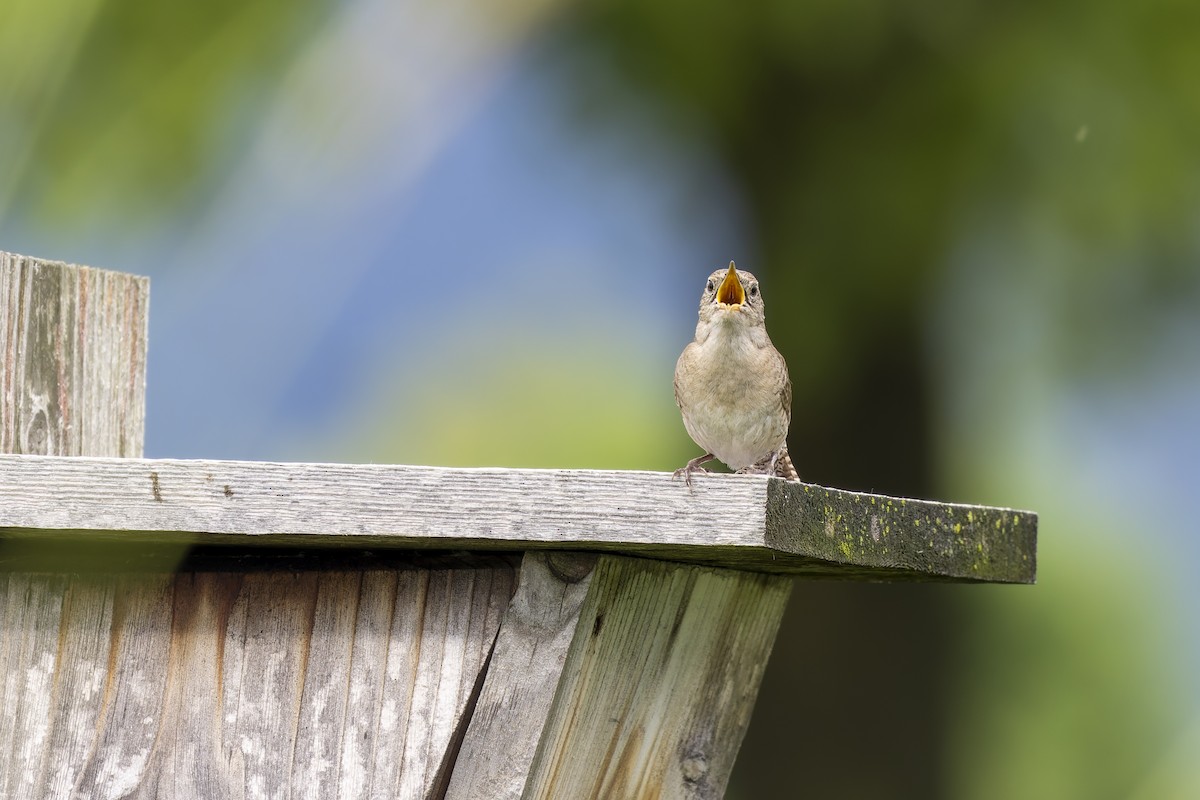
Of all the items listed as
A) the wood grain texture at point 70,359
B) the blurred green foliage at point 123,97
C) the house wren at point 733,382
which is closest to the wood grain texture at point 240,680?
the wood grain texture at point 70,359

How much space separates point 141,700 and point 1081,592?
19.3 feet

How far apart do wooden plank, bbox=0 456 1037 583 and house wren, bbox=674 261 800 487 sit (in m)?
1.07

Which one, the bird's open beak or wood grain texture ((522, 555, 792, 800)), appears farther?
the bird's open beak

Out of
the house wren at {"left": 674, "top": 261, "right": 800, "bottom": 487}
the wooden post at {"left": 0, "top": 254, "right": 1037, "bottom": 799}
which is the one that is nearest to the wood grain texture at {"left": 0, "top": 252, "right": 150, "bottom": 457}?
the wooden post at {"left": 0, "top": 254, "right": 1037, "bottom": 799}

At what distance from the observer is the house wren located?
3.14 metres

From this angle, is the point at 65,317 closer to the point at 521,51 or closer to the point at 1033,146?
the point at 521,51

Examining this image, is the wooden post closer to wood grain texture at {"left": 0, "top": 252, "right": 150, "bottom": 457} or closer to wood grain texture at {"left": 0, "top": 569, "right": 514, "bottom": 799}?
wood grain texture at {"left": 0, "top": 569, "right": 514, "bottom": 799}

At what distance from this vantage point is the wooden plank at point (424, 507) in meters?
1.89

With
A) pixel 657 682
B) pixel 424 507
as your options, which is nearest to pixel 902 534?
pixel 657 682

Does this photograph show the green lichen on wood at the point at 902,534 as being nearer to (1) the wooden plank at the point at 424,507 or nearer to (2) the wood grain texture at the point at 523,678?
(1) the wooden plank at the point at 424,507

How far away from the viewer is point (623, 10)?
5469mm

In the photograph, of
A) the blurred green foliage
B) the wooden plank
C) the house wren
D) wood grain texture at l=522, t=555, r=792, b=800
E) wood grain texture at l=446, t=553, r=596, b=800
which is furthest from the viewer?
the blurred green foliage

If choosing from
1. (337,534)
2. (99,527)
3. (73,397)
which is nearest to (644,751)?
(337,534)

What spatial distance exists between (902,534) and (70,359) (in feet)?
4.68
